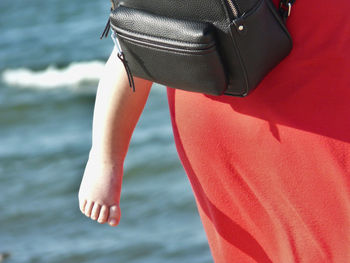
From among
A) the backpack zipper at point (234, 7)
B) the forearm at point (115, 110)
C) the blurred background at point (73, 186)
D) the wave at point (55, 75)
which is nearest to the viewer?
the backpack zipper at point (234, 7)

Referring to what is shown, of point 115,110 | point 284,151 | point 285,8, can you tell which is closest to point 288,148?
point 284,151

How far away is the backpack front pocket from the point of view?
1.28m

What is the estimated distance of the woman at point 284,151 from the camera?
4.42 feet

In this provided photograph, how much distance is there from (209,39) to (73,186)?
12.3ft

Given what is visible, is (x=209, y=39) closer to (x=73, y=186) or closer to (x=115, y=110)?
(x=115, y=110)

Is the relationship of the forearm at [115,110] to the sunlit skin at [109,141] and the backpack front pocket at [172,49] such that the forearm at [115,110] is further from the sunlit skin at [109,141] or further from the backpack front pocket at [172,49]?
the backpack front pocket at [172,49]

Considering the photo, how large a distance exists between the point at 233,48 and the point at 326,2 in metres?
0.22

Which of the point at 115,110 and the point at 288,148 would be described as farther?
the point at 115,110

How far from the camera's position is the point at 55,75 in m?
10.0

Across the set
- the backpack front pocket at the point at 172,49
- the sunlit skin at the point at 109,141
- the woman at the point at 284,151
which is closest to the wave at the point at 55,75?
the sunlit skin at the point at 109,141

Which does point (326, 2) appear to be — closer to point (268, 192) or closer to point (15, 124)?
point (268, 192)

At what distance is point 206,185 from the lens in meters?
1.61

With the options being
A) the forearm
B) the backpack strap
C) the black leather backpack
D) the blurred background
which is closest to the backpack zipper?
the black leather backpack

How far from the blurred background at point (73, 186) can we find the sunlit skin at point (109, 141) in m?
1.95
